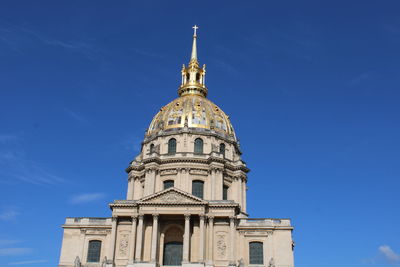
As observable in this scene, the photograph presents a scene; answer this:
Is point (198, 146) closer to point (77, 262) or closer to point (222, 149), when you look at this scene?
point (222, 149)

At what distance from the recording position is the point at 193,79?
74188 millimetres

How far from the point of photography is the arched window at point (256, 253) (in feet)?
165

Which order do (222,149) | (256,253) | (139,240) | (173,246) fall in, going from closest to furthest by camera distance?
(139,240) < (256,253) < (173,246) < (222,149)

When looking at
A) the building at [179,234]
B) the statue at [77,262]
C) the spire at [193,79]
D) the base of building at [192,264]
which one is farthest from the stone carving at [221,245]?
the spire at [193,79]

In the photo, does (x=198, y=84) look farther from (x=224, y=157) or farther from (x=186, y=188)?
(x=186, y=188)

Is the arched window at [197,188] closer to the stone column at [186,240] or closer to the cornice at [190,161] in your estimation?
the cornice at [190,161]

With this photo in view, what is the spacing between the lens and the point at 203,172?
60750mm

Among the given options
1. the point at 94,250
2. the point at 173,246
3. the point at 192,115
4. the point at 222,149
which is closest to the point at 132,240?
the point at 173,246

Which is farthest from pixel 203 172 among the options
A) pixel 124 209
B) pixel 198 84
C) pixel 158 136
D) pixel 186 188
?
pixel 198 84

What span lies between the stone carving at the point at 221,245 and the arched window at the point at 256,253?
3151mm

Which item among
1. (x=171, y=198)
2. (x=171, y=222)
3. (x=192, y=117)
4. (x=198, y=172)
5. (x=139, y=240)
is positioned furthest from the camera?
(x=192, y=117)

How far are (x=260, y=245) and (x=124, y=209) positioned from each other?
14.9 m

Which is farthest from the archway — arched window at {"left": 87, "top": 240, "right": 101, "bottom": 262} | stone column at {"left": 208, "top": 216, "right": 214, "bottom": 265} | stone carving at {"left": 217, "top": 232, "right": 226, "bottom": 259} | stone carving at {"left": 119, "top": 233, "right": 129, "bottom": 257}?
arched window at {"left": 87, "top": 240, "right": 101, "bottom": 262}

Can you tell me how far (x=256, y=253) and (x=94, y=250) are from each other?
1738 centimetres
